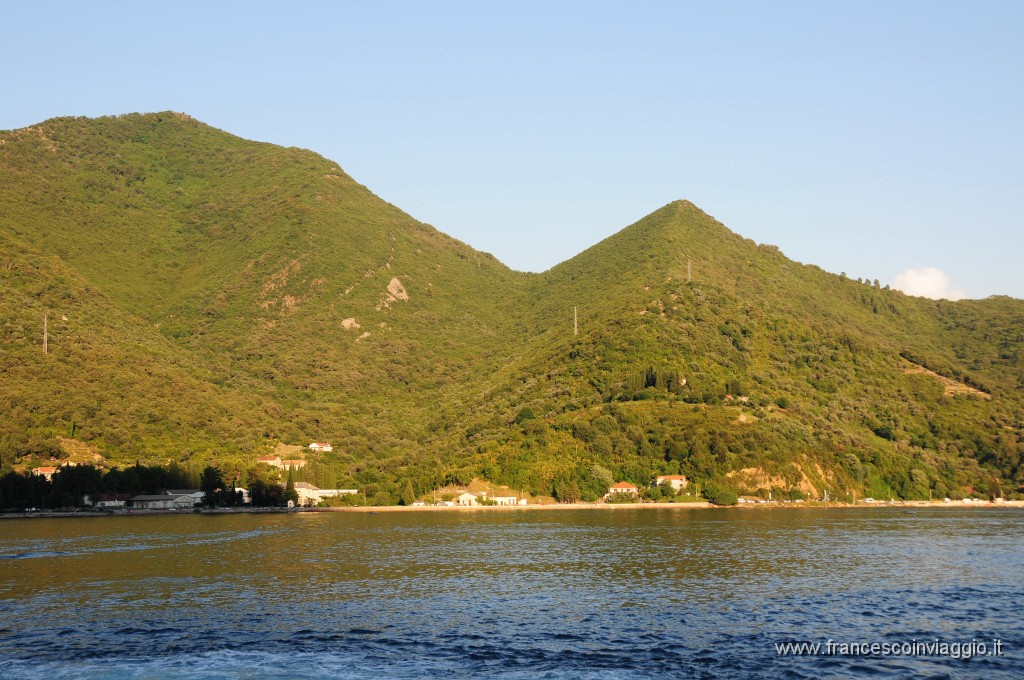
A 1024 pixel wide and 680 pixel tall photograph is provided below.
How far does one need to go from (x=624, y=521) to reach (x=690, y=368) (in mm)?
78296

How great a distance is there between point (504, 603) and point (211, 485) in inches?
4689

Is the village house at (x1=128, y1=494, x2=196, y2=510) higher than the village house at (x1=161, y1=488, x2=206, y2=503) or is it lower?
lower

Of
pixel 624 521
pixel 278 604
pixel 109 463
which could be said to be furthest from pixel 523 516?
pixel 278 604

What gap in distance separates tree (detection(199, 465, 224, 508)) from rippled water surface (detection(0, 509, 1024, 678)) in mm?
57007

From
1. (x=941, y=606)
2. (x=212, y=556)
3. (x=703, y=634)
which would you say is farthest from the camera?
(x=212, y=556)

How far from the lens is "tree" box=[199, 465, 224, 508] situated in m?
156

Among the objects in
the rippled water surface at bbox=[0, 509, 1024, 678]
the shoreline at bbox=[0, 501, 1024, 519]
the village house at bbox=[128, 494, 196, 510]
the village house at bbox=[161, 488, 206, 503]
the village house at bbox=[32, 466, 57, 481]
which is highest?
the village house at bbox=[32, 466, 57, 481]

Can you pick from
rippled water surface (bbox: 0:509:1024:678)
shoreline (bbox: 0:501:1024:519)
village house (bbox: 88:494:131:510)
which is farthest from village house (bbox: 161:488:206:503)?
rippled water surface (bbox: 0:509:1024:678)

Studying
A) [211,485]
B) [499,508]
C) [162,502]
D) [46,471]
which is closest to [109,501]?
[162,502]

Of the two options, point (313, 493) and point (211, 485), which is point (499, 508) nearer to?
point (313, 493)

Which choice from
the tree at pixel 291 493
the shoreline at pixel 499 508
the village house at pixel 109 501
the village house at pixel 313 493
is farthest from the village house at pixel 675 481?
the village house at pixel 109 501

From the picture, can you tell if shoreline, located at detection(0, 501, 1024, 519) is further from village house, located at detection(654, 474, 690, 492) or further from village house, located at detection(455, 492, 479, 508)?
village house, located at detection(654, 474, 690, 492)

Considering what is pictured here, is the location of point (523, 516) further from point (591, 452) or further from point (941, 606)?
point (941, 606)

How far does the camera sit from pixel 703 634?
137 ft
